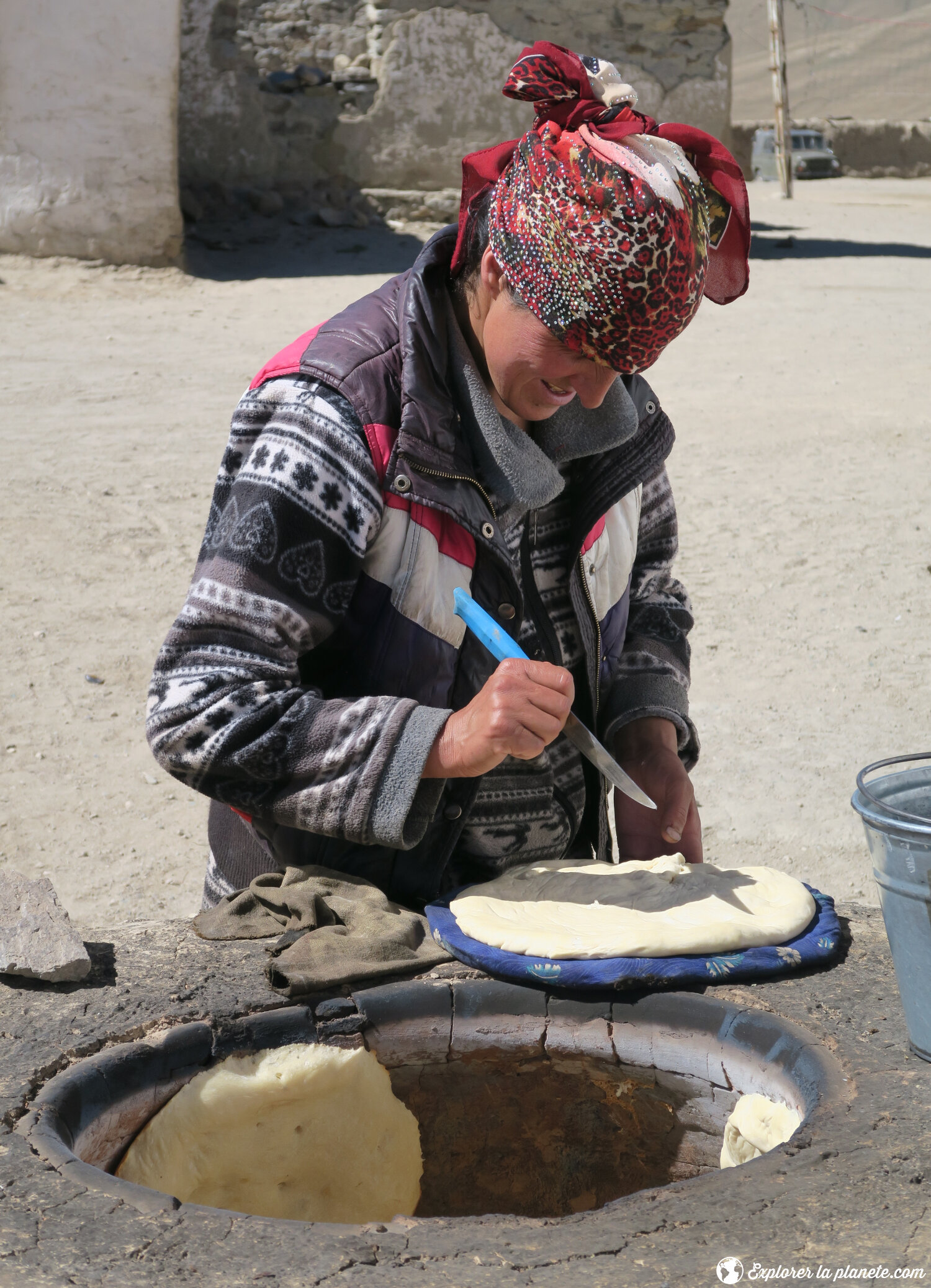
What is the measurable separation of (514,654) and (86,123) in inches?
333

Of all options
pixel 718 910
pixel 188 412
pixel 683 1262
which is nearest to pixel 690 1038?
pixel 718 910

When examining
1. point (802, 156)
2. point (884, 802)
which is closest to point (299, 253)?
point (884, 802)

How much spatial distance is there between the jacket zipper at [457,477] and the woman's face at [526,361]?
0.14 meters

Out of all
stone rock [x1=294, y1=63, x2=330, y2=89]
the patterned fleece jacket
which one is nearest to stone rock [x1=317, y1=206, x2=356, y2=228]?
stone rock [x1=294, y1=63, x2=330, y2=89]

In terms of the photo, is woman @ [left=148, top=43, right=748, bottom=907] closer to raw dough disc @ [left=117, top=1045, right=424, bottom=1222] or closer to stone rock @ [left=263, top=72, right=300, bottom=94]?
raw dough disc @ [left=117, top=1045, right=424, bottom=1222]

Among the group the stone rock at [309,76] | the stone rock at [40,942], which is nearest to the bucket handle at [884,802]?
the stone rock at [40,942]

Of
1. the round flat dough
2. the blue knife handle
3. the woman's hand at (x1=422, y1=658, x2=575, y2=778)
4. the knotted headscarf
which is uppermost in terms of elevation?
the knotted headscarf

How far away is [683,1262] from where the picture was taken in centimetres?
116

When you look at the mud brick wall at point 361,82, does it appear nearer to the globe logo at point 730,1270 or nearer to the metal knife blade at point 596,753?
the metal knife blade at point 596,753

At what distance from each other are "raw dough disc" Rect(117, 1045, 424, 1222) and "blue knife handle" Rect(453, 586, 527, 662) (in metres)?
0.54

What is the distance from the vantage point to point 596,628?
81.0 inches

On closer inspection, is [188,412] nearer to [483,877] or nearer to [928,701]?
[928,701]

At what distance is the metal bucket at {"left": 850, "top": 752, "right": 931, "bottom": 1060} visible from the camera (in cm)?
133

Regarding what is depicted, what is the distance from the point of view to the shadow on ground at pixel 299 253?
33.4 ft
